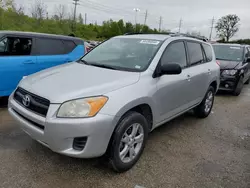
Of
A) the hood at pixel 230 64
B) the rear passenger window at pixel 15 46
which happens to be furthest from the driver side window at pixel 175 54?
the hood at pixel 230 64

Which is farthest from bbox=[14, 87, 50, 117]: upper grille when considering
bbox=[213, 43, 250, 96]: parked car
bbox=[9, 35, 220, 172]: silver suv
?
bbox=[213, 43, 250, 96]: parked car

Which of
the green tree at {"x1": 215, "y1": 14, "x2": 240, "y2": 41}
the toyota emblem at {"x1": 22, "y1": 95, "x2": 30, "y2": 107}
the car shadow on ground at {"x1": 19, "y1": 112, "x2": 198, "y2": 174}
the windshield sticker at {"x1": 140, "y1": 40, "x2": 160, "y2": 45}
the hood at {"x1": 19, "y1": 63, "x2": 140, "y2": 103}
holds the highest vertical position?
the green tree at {"x1": 215, "y1": 14, "x2": 240, "y2": 41}

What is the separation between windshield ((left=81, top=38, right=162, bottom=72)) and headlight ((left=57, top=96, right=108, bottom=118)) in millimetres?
900

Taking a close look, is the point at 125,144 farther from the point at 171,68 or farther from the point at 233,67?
the point at 233,67

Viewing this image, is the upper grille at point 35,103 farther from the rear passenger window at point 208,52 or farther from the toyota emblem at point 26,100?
the rear passenger window at point 208,52

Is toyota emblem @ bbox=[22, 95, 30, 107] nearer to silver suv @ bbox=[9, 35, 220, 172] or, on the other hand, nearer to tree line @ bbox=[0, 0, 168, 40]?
silver suv @ bbox=[9, 35, 220, 172]

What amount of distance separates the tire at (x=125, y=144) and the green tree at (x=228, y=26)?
5754cm

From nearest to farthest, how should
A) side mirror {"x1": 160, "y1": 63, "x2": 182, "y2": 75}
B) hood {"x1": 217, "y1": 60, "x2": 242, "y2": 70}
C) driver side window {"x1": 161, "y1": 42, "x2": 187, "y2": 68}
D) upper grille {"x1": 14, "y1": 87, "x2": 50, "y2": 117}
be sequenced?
upper grille {"x1": 14, "y1": 87, "x2": 50, "y2": 117}, side mirror {"x1": 160, "y1": 63, "x2": 182, "y2": 75}, driver side window {"x1": 161, "y1": 42, "x2": 187, "y2": 68}, hood {"x1": 217, "y1": 60, "x2": 242, "y2": 70}

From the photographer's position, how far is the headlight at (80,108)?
2.31 meters

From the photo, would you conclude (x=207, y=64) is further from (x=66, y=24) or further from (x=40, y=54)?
(x=66, y=24)

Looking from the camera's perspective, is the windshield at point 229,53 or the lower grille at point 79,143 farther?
the windshield at point 229,53

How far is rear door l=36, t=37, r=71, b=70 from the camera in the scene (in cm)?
512

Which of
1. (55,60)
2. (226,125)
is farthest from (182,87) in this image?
(55,60)

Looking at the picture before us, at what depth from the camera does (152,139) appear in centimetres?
379
